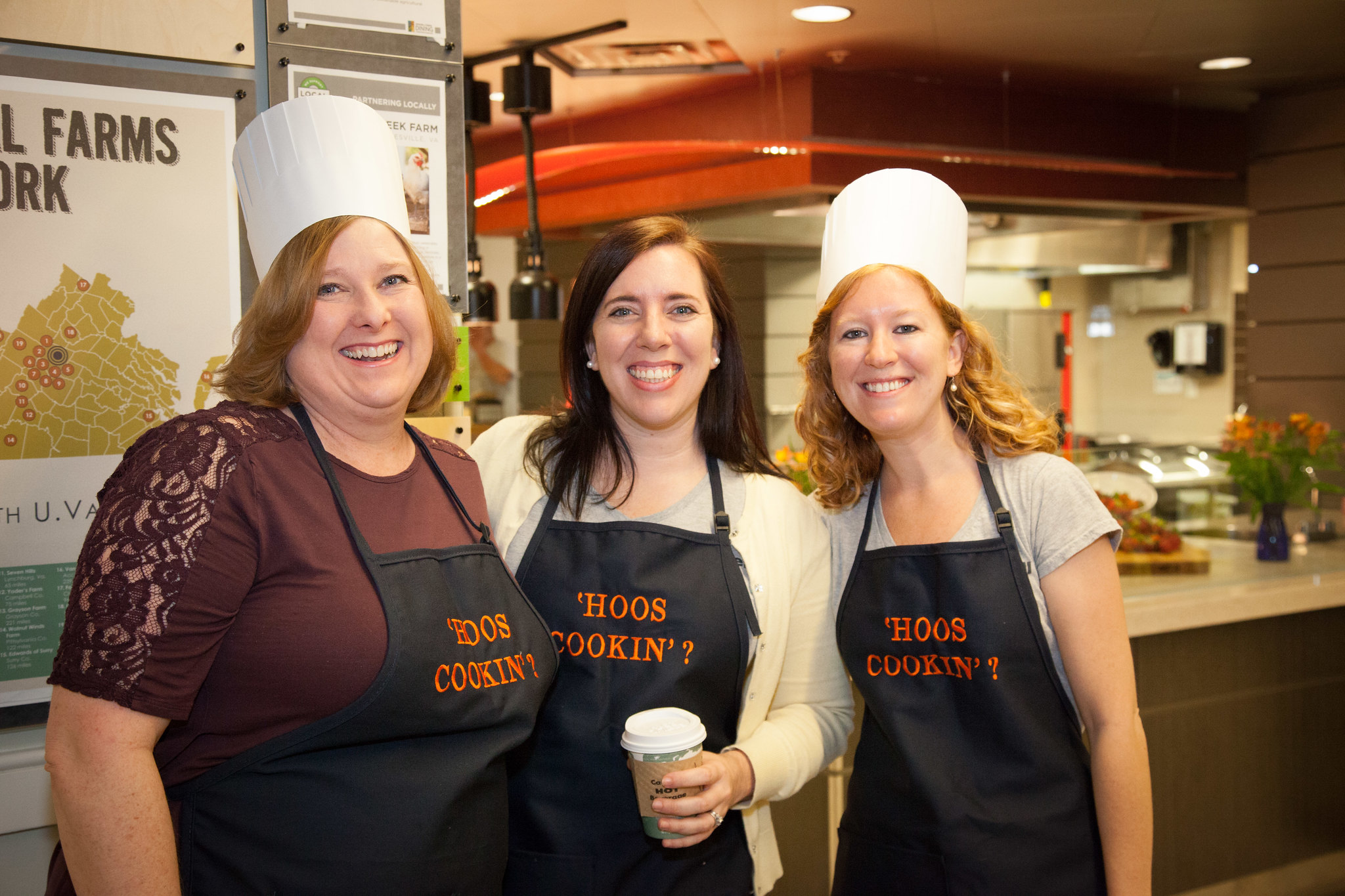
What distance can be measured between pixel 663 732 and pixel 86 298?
1.02m

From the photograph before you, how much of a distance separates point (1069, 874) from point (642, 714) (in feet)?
2.32

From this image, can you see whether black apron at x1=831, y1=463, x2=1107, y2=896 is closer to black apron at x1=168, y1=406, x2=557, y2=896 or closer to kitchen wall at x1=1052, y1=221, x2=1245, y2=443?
black apron at x1=168, y1=406, x2=557, y2=896

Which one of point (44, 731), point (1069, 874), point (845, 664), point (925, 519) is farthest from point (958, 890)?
point (44, 731)

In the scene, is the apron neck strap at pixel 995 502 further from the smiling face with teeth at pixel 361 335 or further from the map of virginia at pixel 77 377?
the map of virginia at pixel 77 377

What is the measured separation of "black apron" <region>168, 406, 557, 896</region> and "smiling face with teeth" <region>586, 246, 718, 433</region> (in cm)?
38

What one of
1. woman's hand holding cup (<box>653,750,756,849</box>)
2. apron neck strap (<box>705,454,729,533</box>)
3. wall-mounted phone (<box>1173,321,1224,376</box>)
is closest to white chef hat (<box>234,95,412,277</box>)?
apron neck strap (<box>705,454,729,533</box>)

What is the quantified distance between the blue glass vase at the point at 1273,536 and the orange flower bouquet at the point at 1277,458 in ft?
0.10

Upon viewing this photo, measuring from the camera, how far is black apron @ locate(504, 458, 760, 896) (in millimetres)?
1532

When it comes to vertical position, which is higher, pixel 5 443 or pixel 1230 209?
pixel 1230 209

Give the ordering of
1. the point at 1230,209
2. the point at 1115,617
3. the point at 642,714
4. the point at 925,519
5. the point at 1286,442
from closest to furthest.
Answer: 1. the point at 642,714
2. the point at 1115,617
3. the point at 925,519
4. the point at 1286,442
5. the point at 1230,209

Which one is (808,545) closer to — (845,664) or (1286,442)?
(845,664)

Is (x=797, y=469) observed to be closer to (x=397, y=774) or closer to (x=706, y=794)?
(x=706, y=794)

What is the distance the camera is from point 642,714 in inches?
54.5

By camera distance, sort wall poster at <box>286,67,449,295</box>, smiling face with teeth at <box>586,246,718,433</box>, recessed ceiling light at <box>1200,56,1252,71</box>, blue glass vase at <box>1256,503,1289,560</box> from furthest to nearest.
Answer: recessed ceiling light at <box>1200,56,1252,71</box>, blue glass vase at <box>1256,503,1289,560</box>, wall poster at <box>286,67,449,295</box>, smiling face with teeth at <box>586,246,718,433</box>
